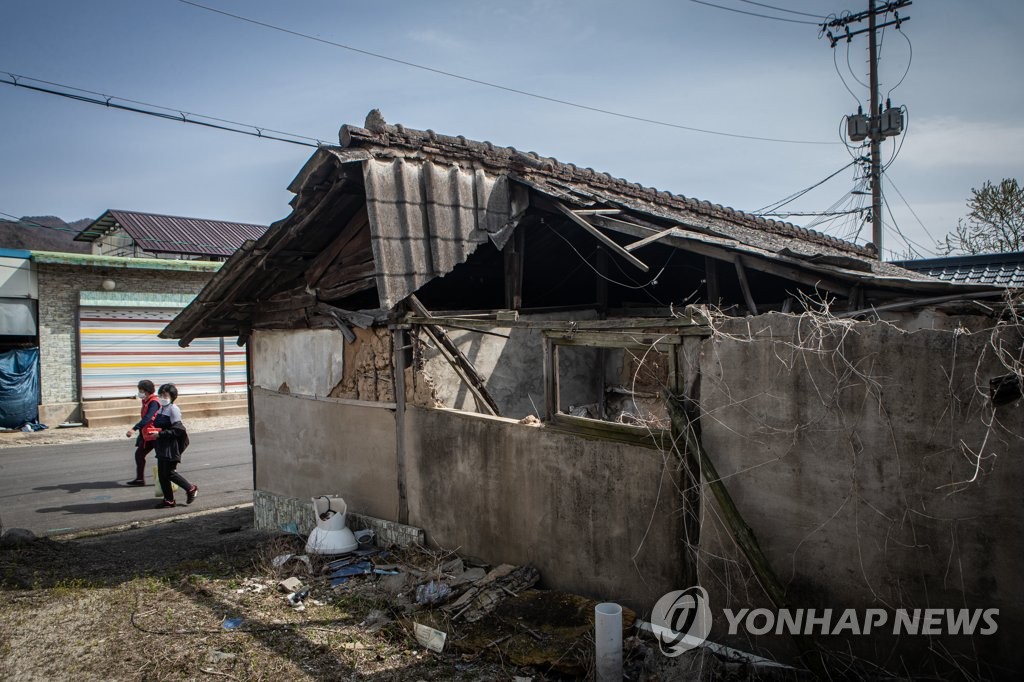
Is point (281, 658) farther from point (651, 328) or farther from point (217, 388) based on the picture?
point (217, 388)

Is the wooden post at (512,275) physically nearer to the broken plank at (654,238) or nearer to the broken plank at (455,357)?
the broken plank at (455,357)

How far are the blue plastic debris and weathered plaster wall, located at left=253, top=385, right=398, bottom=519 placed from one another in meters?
1.89

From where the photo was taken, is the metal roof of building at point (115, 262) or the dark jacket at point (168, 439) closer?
the dark jacket at point (168, 439)

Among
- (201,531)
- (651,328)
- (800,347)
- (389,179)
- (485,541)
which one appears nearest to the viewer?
(800,347)

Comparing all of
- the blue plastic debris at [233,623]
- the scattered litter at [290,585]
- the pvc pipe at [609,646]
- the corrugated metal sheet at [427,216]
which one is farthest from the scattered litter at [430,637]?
the corrugated metal sheet at [427,216]

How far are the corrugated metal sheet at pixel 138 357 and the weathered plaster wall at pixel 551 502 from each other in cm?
1576

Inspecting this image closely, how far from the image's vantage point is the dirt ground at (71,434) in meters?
16.2

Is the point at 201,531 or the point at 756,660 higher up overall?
the point at 756,660

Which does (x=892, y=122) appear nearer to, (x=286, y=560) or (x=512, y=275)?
(x=512, y=275)

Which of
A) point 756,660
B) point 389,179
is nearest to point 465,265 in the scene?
point 389,179

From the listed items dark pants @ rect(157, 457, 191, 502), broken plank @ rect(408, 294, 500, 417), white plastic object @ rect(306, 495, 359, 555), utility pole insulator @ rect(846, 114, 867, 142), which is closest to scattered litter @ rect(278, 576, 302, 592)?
white plastic object @ rect(306, 495, 359, 555)

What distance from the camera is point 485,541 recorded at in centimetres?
620

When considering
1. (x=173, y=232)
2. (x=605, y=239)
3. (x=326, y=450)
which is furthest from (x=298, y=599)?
(x=173, y=232)

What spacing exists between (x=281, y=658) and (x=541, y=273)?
6.03 m
